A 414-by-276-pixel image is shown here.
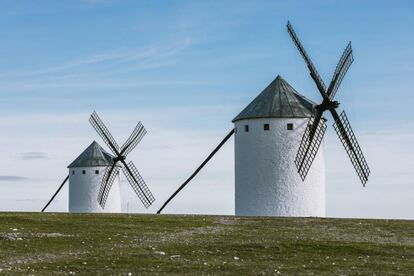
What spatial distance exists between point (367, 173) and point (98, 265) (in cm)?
2641

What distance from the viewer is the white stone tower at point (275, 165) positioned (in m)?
45.7

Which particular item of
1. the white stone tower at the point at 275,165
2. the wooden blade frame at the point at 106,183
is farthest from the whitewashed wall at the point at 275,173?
the wooden blade frame at the point at 106,183

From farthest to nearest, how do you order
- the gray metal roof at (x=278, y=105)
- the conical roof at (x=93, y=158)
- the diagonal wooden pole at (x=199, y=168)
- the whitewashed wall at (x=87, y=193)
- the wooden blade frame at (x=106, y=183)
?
1. the conical roof at (x=93, y=158)
2. the whitewashed wall at (x=87, y=193)
3. the wooden blade frame at (x=106, y=183)
4. the diagonal wooden pole at (x=199, y=168)
5. the gray metal roof at (x=278, y=105)

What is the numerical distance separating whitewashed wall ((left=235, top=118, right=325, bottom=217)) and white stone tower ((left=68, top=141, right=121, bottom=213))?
86.4 ft

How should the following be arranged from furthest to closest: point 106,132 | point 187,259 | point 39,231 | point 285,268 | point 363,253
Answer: point 106,132, point 39,231, point 363,253, point 187,259, point 285,268

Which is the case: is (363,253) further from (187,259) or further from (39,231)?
(39,231)

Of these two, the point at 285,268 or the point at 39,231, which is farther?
the point at 39,231

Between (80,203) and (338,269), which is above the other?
(80,203)

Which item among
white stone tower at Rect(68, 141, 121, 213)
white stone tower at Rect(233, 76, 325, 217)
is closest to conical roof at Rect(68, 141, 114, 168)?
white stone tower at Rect(68, 141, 121, 213)

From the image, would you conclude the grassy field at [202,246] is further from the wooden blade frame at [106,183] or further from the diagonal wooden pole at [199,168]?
the wooden blade frame at [106,183]

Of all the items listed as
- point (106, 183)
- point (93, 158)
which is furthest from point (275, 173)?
point (93, 158)

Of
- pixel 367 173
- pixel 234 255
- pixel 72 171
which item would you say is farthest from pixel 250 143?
pixel 72 171

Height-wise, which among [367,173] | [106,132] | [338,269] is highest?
[106,132]

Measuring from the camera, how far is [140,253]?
992 inches
